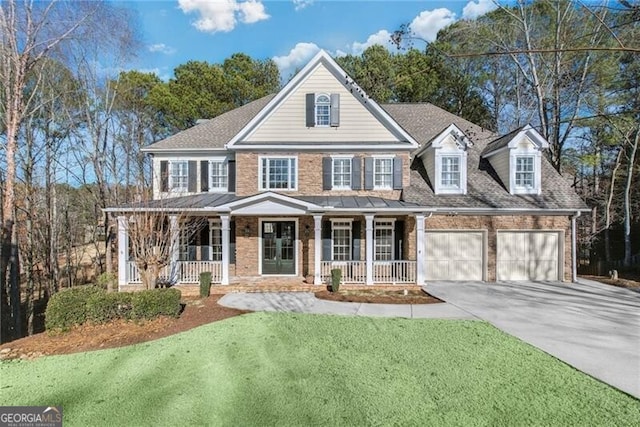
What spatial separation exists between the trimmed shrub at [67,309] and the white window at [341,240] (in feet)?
27.2

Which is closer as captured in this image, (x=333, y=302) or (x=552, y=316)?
(x=552, y=316)

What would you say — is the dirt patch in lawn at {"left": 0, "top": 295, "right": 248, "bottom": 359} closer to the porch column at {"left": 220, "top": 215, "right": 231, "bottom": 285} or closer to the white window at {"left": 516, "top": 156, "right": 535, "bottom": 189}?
the porch column at {"left": 220, "top": 215, "right": 231, "bottom": 285}

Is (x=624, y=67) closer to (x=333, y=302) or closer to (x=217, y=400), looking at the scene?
(x=333, y=302)

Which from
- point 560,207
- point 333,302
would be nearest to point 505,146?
point 560,207

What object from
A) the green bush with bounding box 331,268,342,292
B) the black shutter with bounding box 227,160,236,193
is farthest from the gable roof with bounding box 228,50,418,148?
the green bush with bounding box 331,268,342,292

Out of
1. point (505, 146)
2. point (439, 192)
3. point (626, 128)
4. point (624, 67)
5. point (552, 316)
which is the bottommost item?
point (552, 316)

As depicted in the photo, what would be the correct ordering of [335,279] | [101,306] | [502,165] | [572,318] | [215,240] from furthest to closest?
1. [502,165]
2. [215,240]
3. [335,279]
4. [572,318]
5. [101,306]

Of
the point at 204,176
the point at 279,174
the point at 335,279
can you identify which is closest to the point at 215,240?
the point at 204,176

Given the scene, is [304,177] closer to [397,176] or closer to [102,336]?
[397,176]

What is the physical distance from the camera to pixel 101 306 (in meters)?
7.43

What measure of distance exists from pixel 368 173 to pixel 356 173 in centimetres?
52

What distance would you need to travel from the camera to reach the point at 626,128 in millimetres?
17172

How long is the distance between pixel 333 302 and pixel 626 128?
66.1 ft

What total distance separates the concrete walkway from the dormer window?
7.26 m
